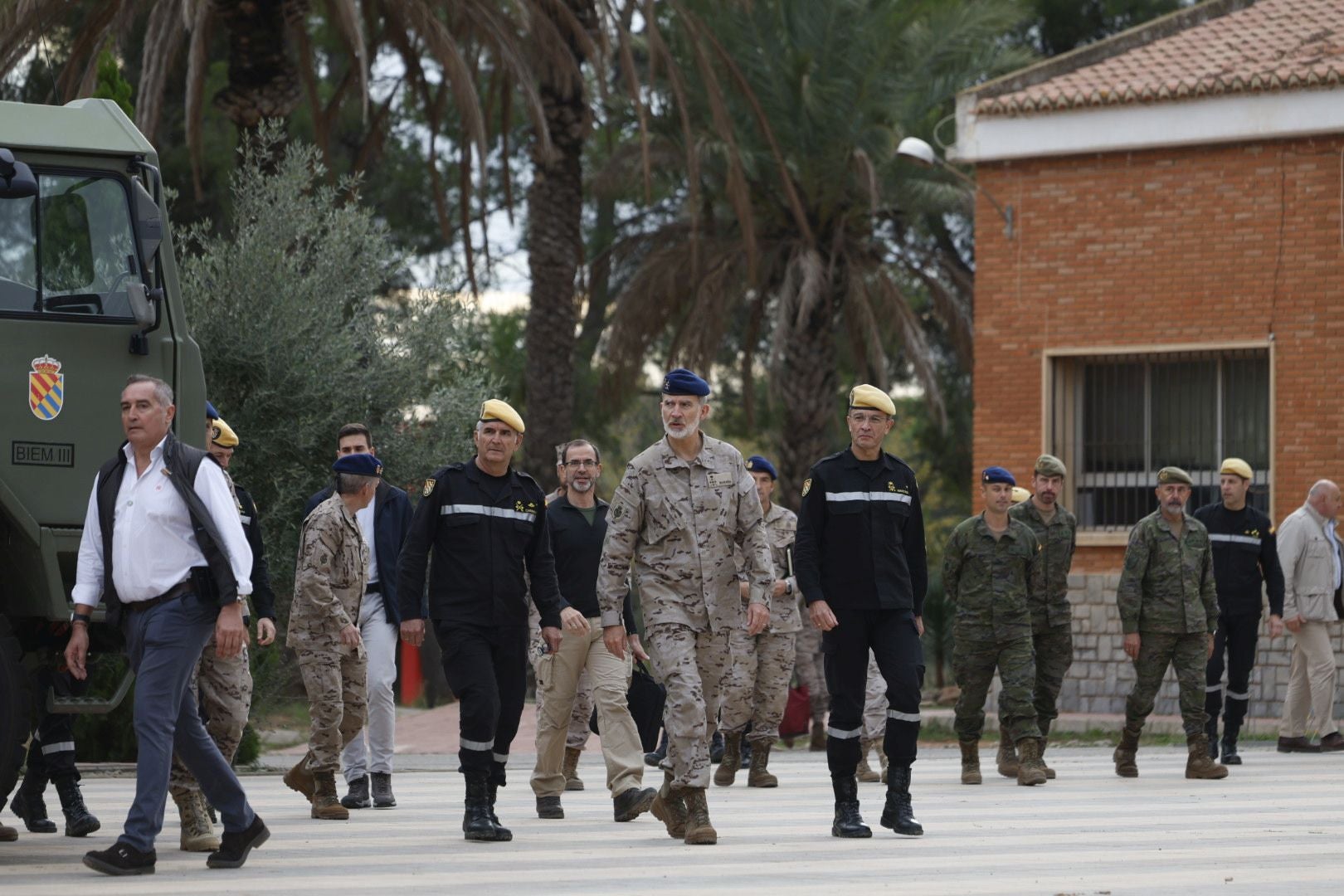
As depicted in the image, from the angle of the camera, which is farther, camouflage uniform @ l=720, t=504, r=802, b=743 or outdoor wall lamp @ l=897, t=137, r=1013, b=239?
outdoor wall lamp @ l=897, t=137, r=1013, b=239

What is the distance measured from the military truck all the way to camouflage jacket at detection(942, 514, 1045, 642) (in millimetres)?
5592

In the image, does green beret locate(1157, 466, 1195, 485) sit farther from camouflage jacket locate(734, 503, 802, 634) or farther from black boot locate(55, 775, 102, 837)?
black boot locate(55, 775, 102, 837)

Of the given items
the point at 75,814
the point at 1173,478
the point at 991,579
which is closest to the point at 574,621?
the point at 75,814

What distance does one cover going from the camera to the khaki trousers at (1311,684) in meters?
16.3

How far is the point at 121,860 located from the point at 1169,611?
772 cm

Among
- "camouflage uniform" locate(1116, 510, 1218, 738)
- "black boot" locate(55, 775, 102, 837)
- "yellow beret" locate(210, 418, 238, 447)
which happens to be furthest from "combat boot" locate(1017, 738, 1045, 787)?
"black boot" locate(55, 775, 102, 837)

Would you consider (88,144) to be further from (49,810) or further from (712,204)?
(712,204)

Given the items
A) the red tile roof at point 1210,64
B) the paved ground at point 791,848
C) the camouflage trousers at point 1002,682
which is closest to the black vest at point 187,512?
the paved ground at point 791,848

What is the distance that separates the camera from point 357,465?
36.0 ft

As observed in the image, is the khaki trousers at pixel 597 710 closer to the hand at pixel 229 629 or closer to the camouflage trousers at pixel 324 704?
the camouflage trousers at pixel 324 704

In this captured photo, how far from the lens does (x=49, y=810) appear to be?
36.3 ft

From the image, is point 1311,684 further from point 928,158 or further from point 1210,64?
point 1210,64

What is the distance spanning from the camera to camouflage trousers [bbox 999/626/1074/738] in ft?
45.3

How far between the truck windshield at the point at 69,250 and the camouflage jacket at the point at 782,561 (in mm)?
5238
